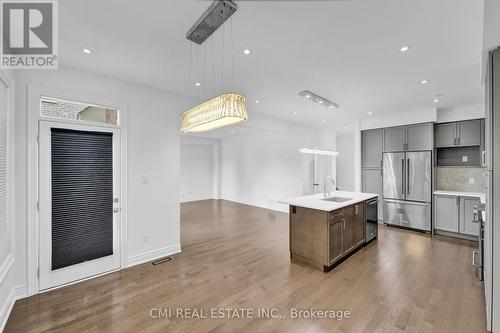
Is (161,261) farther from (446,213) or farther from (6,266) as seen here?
→ (446,213)

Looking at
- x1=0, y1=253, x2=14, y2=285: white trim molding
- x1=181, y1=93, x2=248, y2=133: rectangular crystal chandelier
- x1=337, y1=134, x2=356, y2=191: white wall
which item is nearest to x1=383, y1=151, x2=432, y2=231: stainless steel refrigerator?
x1=337, y1=134, x2=356, y2=191: white wall

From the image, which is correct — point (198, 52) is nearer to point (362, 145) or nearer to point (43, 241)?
point (43, 241)

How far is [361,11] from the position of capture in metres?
1.83

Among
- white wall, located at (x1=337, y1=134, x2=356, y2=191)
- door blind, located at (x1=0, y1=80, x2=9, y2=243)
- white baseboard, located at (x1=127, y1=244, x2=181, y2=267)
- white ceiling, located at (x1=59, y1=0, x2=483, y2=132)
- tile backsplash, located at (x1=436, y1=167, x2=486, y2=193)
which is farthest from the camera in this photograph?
white wall, located at (x1=337, y1=134, x2=356, y2=191)

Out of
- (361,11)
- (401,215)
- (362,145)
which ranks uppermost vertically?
(361,11)

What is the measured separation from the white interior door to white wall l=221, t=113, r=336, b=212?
322cm

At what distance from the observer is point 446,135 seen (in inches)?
195

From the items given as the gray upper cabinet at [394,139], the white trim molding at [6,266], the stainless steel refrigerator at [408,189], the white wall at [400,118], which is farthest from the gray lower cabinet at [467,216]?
the white trim molding at [6,266]

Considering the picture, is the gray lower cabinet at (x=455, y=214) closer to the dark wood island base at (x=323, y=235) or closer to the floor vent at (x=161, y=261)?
the dark wood island base at (x=323, y=235)

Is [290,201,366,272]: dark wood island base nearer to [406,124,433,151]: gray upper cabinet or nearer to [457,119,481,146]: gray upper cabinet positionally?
[406,124,433,151]: gray upper cabinet

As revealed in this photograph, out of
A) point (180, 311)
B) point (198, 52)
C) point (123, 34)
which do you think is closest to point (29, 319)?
point (180, 311)

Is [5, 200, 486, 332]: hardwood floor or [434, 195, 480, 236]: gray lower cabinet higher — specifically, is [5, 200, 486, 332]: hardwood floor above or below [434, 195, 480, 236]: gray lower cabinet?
below

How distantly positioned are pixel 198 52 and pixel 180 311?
9.63 ft

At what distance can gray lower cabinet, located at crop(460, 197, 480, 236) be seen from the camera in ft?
14.3
